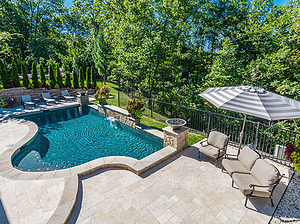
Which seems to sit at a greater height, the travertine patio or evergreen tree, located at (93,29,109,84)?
evergreen tree, located at (93,29,109,84)

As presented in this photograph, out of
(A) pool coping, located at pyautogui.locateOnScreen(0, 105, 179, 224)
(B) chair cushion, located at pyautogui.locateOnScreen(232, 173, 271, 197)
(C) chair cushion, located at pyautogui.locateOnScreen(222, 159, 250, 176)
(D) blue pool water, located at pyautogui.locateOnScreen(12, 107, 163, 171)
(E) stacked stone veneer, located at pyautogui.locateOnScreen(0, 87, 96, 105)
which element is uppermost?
(E) stacked stone veneer, located at pyautogui.locateOnScreen(0, 87, 96, 105)

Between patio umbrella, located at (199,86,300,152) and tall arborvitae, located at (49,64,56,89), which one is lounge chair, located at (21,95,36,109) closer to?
tall arborvitae, located at (49,64,56,89)

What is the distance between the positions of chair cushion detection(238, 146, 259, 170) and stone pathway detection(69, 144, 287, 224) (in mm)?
694

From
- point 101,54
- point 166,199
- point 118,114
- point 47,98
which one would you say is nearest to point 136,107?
point 118,114

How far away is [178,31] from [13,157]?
1212 centimetres

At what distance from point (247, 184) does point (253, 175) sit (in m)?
0.47

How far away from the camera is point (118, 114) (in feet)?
33.2

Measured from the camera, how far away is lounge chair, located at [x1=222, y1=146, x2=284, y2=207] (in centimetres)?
344

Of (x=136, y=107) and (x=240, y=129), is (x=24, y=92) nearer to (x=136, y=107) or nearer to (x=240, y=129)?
(x=136, y=107)

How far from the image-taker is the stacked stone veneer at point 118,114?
30.1 ft

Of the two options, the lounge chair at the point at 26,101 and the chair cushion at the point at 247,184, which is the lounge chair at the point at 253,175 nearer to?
the chair cushion at the point at 247,184

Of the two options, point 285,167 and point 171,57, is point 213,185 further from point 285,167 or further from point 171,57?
point 171,57

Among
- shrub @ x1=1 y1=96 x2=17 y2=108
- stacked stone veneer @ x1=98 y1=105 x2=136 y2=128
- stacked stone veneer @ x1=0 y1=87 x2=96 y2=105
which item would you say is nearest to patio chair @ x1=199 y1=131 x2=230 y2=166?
stacked stone veneer @ x1=98 y1=105 x2=136 y2=128

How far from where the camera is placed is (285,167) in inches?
194
